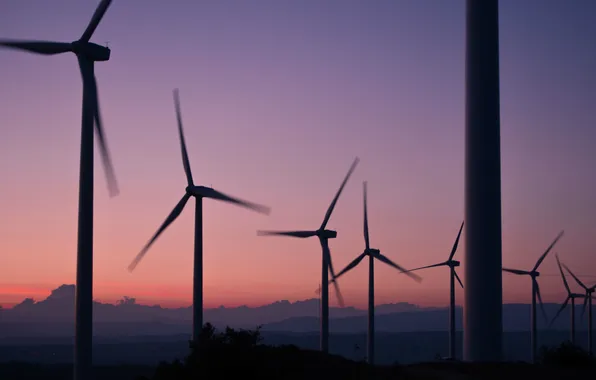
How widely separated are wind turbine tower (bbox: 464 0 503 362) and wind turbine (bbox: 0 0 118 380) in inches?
920

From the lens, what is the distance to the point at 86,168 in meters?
47.0

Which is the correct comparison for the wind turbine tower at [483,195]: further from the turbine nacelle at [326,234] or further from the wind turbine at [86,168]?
the turbine nacelle at [326,234]

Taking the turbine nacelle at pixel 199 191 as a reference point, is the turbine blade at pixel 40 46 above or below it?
above

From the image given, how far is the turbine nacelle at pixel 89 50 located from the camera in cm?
5128

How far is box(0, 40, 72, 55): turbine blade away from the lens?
48.0m

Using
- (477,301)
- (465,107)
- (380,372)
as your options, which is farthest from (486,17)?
(380,372)

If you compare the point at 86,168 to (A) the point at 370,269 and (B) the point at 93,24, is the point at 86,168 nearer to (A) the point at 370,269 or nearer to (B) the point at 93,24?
(B) the point at 93,24

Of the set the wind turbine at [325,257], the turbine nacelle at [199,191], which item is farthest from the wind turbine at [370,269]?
the turbine nacelle at [199,191]

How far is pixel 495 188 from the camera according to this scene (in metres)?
53.2

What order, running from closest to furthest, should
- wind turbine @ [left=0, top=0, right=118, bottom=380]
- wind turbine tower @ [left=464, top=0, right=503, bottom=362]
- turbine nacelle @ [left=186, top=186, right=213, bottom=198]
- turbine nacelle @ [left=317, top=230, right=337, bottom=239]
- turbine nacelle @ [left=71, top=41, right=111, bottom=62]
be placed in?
wind turbine @ [left=0, top=0, right=118, bottom=380], turbine nacelle @ [left=71, top=41, right=111, bottom=62], wind turbine tower @ [left=464, top=0, right=503, bottom=362], turbine nacelle @ [left=186, top=186, right=213, bottom=198], turbine nacelle @ [left=317, top=230, right=337, bottom=239]

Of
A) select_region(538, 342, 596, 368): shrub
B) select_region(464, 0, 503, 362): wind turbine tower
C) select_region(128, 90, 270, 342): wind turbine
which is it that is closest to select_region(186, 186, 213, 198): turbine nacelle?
select_region(128, 90, 270, 342): wind turbine

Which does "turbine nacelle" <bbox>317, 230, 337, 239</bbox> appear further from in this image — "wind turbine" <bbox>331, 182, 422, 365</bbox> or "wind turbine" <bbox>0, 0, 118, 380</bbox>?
"wind turbine" <bbox>0, 0, 118, 380</bbox>

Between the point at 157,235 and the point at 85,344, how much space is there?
49.8ft

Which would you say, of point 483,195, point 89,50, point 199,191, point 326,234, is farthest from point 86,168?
point 326,234
